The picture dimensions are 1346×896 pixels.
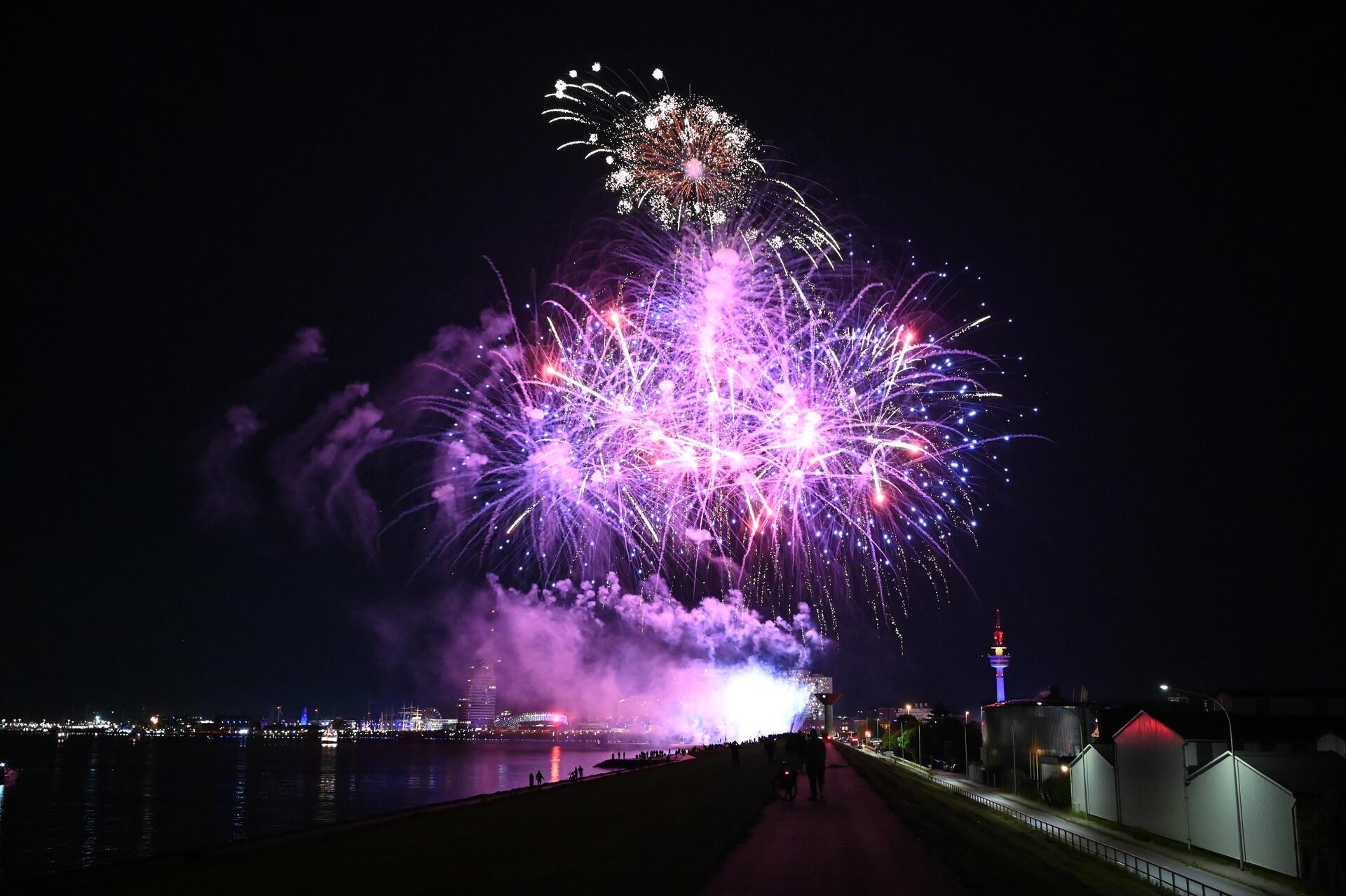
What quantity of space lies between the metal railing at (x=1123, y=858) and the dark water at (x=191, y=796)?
2147 centimetres

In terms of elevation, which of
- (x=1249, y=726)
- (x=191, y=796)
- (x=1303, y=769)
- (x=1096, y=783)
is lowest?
(x=191, y=796)

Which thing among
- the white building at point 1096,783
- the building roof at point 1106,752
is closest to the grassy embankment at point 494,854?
the white building at point 1096,783

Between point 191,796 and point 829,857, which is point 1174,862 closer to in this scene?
point 829,857

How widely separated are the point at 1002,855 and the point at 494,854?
1151 centimetres

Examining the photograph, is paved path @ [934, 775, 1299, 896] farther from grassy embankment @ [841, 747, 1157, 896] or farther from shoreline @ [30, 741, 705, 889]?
shoreline @ [30, 741, 705, 889]

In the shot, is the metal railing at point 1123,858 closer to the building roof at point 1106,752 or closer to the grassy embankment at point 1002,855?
the grassy embankment at point 1002,855

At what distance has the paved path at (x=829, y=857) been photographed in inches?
684

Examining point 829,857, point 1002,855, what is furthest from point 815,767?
point 829,857

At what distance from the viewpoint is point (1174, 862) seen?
26.9 metres

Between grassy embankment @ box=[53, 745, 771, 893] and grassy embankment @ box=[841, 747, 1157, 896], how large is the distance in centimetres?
479

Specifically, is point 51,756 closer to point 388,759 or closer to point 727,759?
point 388,759

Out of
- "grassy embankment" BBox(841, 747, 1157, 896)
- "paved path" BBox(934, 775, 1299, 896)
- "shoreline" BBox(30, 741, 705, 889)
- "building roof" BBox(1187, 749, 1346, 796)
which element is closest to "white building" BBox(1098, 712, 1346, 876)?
"building roof" BBox(1187, 749, 1346, 796)

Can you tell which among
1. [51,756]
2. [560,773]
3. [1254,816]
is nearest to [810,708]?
[560,773]

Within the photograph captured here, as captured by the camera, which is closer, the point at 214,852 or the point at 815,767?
the point at 214,852
